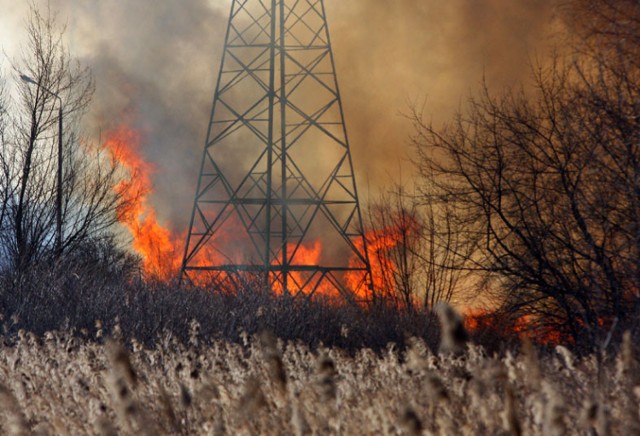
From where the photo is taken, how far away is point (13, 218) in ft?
60.8

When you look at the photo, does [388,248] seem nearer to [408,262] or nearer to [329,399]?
[408,262]

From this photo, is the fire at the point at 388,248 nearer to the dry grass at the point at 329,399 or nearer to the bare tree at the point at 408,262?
the bare tree at the point at 408,262

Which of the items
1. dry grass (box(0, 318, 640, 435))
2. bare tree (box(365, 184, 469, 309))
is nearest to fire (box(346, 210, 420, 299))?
bare tree (box(365, 184, 469, 309))

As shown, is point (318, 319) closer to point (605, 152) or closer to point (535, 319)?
point (535, 319)

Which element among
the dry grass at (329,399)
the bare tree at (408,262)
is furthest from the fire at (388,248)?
the dry grass at (329,399)

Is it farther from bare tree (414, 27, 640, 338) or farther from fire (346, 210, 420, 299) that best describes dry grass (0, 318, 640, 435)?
fire (346, 210, 420, 299)

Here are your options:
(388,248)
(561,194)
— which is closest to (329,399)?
(561,194)

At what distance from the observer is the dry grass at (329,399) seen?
370 centimetres

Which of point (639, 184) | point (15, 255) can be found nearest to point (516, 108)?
point (639, 184)

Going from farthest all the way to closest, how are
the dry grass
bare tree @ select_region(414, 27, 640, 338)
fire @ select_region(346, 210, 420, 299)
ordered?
fire @ select_region(346, 210, 420, 299) < bare tree @ select_region(414, 27, 640, 338) < the dry grass

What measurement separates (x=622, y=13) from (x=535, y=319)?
18.6ft

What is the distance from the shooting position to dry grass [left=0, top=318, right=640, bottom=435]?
3.70m

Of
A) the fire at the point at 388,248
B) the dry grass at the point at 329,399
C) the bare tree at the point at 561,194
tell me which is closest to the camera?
the dry grass at the point at 329,399

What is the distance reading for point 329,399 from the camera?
165 inches
